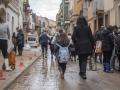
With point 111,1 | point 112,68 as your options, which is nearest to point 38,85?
point 112,68

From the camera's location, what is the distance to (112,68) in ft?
61.3

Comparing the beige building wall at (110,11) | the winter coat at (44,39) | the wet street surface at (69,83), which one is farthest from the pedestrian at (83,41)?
the beige building wall at (110,11)

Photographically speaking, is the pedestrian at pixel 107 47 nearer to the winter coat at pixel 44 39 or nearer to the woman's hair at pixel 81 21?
the woman's hair at pixel 81 21

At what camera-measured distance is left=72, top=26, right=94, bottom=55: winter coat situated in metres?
15.4

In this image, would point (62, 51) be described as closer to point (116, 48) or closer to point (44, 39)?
point (116, 48)

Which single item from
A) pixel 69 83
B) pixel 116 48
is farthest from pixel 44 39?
pixel 69 83

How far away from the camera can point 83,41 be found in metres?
15.5

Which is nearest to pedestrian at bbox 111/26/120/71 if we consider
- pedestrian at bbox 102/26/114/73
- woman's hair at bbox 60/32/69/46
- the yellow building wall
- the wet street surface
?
pedestrian at bbox 102/26/114/73

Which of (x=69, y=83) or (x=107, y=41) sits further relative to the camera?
(x=107, y=41)

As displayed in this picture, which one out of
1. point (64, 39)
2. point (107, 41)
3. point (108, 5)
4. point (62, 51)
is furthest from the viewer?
point (108, 5)

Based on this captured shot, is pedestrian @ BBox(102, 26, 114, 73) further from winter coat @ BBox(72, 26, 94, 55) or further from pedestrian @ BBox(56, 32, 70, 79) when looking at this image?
winter coat @ BBox(72, 26, 94, 55)

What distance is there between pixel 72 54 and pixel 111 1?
10.6m

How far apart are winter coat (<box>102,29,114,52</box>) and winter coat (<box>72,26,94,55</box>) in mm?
2357

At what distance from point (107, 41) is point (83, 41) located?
2.81 m
